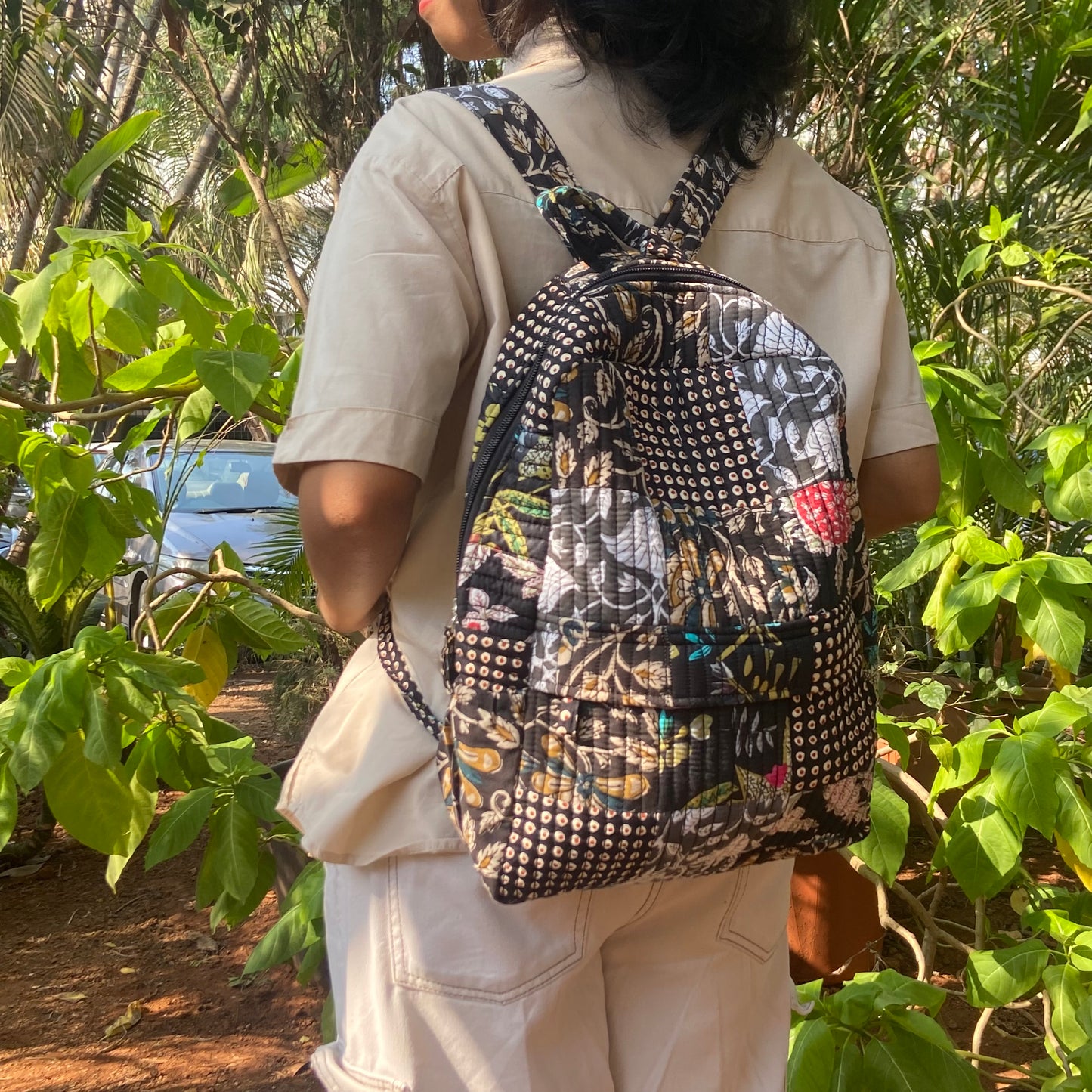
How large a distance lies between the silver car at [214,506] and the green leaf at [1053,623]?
6.05m

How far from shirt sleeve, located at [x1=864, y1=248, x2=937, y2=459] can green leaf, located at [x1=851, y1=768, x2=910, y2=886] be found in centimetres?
96

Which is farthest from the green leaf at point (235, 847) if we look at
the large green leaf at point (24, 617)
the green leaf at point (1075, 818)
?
the large green leaf at point (24, 617)

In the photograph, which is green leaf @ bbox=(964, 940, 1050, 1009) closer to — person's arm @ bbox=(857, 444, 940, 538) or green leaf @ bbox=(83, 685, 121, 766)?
person's arm @ bbox=(857, 444, 940, 538)

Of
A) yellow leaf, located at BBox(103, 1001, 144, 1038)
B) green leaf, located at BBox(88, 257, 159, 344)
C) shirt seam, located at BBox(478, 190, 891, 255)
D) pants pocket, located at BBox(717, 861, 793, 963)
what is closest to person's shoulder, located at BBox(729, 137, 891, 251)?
shirt seam, located at BBox(478, 190, 891, 255)

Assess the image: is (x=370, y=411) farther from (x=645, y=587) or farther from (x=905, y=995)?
(x=905, y=995)

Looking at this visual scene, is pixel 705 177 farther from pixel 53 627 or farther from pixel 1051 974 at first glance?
pixel 53 627

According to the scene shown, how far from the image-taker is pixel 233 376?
1.62 metres

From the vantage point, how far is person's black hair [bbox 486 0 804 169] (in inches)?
41.9

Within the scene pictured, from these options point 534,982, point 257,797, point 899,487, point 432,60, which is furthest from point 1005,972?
point 432,60

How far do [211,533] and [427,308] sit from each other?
24.1 ft

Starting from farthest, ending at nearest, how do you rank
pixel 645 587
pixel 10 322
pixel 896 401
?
pixel 10 322
pixel 896 401
pixel 645 587

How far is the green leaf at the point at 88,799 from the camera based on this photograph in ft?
5.94

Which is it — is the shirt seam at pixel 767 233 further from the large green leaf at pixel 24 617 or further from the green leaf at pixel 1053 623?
the large green leaf at pixel 24 617

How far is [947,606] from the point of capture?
1.97 meters
